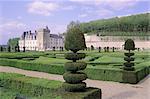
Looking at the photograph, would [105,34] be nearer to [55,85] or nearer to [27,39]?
[27,39]

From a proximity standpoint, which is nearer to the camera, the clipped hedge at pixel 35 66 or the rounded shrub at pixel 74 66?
the rounded shrub at pixel 74 66

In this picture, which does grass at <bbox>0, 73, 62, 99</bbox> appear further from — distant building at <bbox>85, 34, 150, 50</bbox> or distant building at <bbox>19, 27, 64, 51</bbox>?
distant building at <bbox>19, 27, 64, 51</bbox>

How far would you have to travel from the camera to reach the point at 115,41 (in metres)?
59.6

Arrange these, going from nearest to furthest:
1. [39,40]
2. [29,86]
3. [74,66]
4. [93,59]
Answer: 1. [74,66]
2. [29,86]
3. [93,59]
4. [39,40]

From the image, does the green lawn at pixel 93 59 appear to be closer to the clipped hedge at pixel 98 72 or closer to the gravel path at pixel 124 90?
the clipped hedge at pixel 98 72

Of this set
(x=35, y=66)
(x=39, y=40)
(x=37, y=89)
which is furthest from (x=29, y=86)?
(x=39, y=40)

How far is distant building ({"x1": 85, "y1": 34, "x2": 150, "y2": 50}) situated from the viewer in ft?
181

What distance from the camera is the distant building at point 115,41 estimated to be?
55.2m

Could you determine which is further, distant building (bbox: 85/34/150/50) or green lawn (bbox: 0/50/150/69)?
distant building (bbox: 85/34/150/50)

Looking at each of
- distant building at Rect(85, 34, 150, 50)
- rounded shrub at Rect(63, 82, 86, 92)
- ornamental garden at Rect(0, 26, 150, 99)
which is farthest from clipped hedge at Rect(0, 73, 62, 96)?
distant building at Rect(85, 34, 150, 50)

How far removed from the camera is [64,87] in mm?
8992

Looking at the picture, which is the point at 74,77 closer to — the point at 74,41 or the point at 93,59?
the point at 74,41

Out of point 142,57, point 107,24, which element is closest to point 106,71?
point 142,57

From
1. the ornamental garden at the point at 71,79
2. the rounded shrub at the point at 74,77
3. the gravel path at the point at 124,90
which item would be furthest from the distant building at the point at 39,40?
the rounded shrub at the point at 74,77
